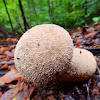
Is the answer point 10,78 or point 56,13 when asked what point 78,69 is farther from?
point 56,13

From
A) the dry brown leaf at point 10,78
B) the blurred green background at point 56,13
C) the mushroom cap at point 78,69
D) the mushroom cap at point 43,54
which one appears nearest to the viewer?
the mushroom cap at point 43,54

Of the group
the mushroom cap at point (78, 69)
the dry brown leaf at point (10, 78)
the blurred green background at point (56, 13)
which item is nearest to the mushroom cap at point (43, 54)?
the mushroom cap at point (78, 69)

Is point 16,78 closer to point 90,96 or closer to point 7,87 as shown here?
point 7,87

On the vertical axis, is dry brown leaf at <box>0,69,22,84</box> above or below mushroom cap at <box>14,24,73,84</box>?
below

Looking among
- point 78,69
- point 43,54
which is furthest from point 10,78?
point 78,69

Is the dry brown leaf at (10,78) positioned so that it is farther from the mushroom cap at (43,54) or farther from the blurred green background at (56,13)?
the blurred green background at (56,13)

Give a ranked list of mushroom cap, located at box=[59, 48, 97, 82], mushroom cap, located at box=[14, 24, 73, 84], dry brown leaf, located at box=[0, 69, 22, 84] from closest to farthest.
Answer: mushroom cap, located at box=[14, 24, 73, 84] < mushroom cap, located at box=[59, 48, 97, 82] < dry brown leaf, located at box=[0, 69, 22, 84]

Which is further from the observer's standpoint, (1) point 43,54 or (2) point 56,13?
(2) point 56,13

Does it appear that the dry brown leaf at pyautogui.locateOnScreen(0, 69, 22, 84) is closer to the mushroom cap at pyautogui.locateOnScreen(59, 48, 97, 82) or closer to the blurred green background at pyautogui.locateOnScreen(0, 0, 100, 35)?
the mushroom cap at pyautogui.locateOnScreen(59, 48, 97, 82)

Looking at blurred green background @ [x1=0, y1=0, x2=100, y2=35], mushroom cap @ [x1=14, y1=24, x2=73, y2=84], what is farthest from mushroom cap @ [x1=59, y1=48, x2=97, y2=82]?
blurred green background @ [x1=0, y1=0, x2=100, y2=35]
